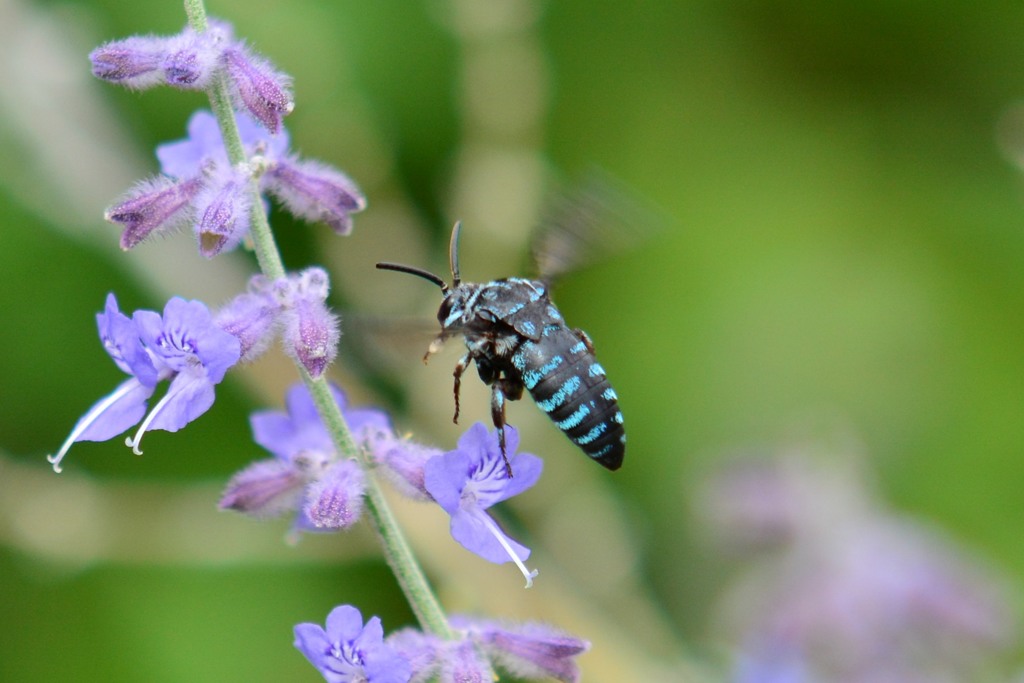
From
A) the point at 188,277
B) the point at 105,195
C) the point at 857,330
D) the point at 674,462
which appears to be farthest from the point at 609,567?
the point at 105,195

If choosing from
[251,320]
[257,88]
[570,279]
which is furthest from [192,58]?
[570,279]

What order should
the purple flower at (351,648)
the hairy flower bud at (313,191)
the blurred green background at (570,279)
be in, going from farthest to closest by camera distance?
the blurred green background at (570,279)
the hairy flower bud at (313,191)
the purple flower at (351,648)

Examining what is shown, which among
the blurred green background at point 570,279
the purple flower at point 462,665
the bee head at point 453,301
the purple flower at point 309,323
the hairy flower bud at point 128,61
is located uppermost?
the blurred green background at point 570,279

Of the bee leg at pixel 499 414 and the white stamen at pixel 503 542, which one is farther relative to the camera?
the bee leg at pixel 499 414

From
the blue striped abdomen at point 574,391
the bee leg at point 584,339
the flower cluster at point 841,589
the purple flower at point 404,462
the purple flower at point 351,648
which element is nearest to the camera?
the purple flower at point 351,648

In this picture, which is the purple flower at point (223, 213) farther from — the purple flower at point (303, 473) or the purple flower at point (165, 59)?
the purple flower at point (303, 473)

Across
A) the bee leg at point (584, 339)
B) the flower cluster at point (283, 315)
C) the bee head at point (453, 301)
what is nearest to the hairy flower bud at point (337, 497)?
the flower cluster at point (283, 315)

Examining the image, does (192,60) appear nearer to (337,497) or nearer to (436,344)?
(436,344)
